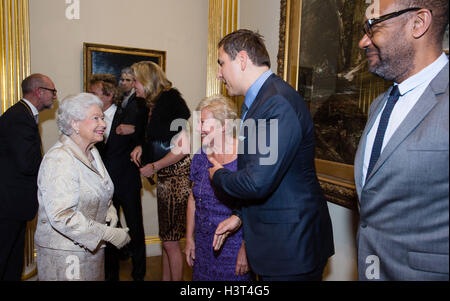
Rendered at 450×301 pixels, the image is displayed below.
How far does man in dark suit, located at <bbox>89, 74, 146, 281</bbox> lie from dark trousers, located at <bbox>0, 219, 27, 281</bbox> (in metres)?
0.82

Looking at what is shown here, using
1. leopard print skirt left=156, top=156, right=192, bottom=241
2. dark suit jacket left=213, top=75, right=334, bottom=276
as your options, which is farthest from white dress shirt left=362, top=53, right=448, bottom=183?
leopard print skirt left=156, top=156, right=192, bottom=241

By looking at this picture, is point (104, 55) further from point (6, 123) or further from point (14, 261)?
point (14, 261)

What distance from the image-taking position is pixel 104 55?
13.6 feet

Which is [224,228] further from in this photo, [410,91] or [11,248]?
[11,248]

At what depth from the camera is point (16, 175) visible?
2.99 meters

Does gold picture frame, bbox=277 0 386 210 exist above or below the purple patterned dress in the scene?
above

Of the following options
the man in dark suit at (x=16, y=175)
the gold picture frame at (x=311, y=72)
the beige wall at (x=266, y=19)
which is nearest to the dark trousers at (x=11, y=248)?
the man in dark suit at (x=16, y=175)

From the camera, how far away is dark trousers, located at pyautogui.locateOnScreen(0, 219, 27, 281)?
3.06 m

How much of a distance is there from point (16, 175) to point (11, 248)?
29.0 inches

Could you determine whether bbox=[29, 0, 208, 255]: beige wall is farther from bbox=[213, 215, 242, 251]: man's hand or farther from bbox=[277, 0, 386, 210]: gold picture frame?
bbox=[213, 215, 242, 251]: man's hand

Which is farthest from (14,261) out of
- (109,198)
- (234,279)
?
(234,279)

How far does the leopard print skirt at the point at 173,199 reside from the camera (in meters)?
3.09

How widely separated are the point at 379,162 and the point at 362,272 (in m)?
0.52

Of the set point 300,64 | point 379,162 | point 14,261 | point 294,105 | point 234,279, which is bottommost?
point 14,261
